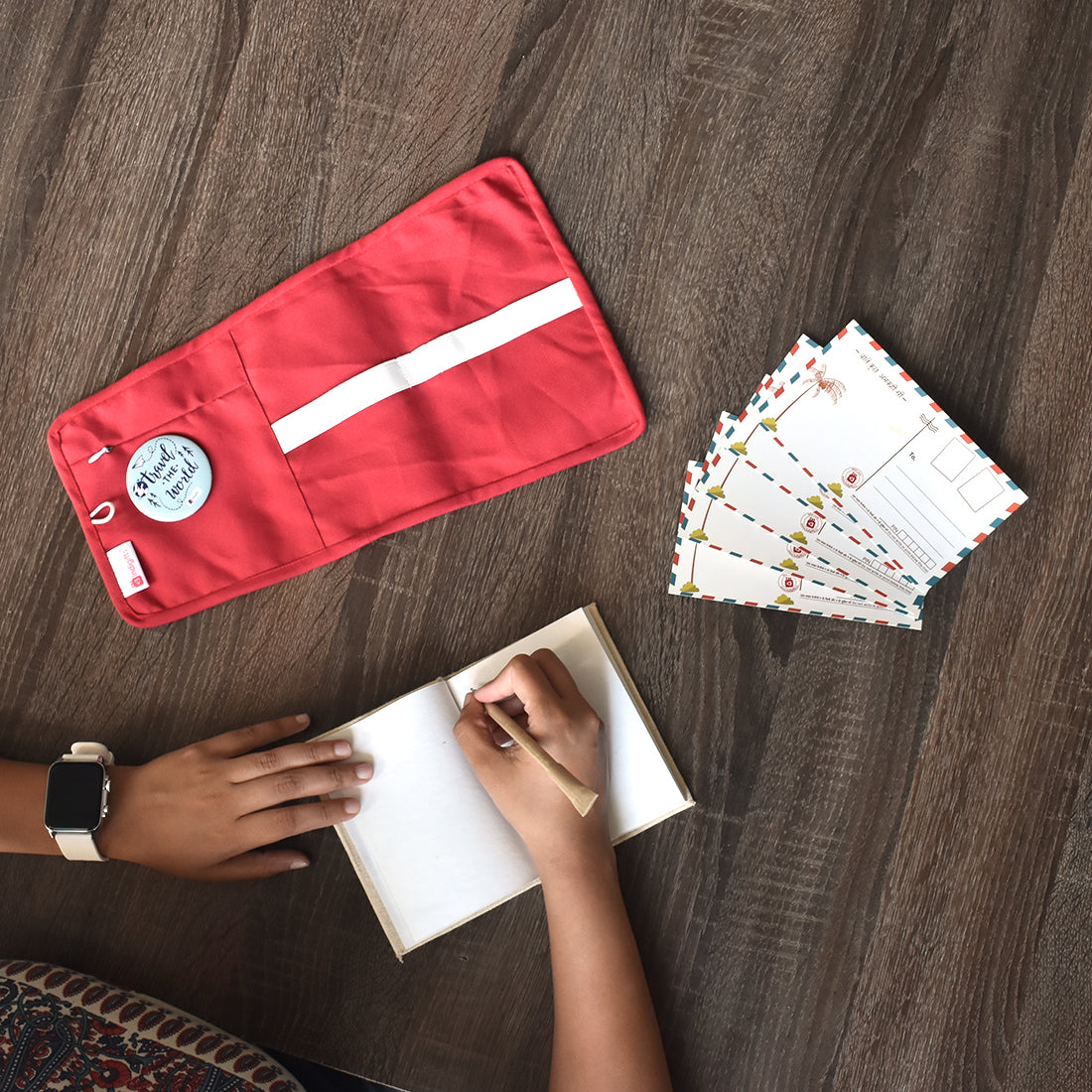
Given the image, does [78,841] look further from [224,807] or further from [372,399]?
[372,399]

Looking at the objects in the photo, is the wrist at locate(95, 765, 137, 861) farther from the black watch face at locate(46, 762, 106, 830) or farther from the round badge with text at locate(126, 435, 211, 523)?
the round badge with text at locate(126, 435, 211, 523)

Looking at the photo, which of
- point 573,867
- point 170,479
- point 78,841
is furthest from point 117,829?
point 573,867

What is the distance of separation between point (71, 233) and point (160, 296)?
0.14 meters

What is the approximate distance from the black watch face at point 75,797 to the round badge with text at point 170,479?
295mm

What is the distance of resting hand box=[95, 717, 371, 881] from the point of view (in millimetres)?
913

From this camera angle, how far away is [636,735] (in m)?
0.94

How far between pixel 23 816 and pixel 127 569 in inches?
11.5

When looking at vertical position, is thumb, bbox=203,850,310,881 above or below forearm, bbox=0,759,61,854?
below

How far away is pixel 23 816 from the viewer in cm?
93

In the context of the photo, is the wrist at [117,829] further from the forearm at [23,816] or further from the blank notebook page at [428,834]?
the blank notebook page at [428,834]

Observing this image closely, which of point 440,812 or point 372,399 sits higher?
point 372,399

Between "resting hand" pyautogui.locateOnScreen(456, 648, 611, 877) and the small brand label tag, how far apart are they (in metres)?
0.42

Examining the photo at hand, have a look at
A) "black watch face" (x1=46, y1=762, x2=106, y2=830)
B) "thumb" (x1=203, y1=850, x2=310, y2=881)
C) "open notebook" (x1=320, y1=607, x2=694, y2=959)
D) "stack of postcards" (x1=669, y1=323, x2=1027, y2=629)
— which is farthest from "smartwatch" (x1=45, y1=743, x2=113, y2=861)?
"stack of postcards" (x1=669, y1=323, x2=1027, y2=629)

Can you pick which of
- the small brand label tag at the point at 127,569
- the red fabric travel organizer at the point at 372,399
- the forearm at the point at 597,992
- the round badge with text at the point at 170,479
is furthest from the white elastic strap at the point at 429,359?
the forearm at the point at 597,992
